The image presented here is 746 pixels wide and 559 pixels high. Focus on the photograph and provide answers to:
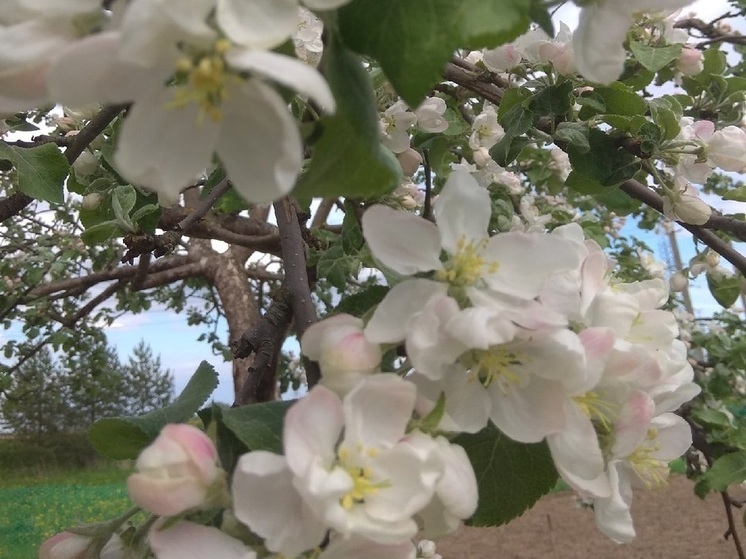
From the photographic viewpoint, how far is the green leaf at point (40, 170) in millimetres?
1035

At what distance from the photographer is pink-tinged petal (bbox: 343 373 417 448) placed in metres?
0.49

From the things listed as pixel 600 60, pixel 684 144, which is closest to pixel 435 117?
pixel 684 144

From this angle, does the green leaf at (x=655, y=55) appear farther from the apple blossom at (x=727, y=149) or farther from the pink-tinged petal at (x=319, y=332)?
the pink-tinged petal at (x=319, y=332)

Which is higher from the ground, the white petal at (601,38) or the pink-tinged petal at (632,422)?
the white petal at (601,38)

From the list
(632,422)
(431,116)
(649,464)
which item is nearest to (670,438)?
(649,464)

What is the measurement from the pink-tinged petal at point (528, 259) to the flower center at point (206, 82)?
0.25 metres

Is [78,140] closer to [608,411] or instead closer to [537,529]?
[608,411]

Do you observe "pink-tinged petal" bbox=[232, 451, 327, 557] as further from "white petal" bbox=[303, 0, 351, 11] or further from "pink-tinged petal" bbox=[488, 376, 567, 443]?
"white petal" bbox=[303, 0, 351, 11]

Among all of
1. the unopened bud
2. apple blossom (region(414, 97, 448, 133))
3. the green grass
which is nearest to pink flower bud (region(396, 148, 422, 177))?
apple blossom (region(414, 97, 448, 133))

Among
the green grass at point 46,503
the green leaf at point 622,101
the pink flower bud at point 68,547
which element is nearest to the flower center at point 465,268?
the pink flower bud at point 68,547

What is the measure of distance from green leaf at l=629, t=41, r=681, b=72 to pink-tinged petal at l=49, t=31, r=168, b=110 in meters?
1.00

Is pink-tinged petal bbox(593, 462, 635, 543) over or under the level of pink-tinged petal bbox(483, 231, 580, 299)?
under

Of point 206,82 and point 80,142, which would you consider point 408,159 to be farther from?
point 206,82

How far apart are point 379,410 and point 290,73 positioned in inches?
9.6
